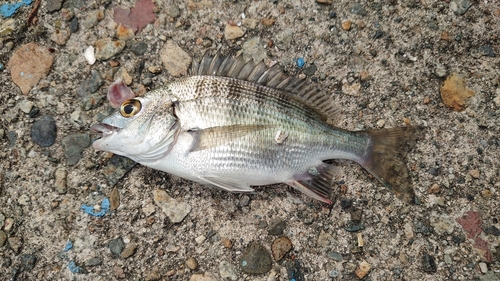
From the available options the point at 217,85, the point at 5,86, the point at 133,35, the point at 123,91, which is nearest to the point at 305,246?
A: the point at 217,85

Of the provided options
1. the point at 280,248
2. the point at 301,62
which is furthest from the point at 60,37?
the point at 280,248

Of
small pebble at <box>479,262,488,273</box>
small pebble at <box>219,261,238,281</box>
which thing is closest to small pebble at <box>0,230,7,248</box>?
small pebble at <box>219,261,238,281</box>

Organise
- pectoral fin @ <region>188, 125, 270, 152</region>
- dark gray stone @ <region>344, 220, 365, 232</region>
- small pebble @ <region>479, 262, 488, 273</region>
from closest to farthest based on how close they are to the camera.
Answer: pectoral fin @ <region>188, 125, 270, 152</region>, small pebble @ <region>479, 262, 488, 273</region>, dark gray stone @ <region>344, 220, 365, 232</region>

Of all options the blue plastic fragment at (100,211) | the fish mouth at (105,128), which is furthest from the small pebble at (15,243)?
the fish mouth at (105,128)

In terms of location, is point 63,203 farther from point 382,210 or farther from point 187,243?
point 382,210

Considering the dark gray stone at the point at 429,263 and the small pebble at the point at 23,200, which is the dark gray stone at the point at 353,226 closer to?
the dark gray stone at the point at 429,263

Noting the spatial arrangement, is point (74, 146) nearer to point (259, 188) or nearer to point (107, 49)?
point (107, 49)

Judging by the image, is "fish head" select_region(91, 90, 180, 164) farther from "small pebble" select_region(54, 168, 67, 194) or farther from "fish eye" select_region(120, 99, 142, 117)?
"small pebble" select_region(54, 168, 67, 194)
